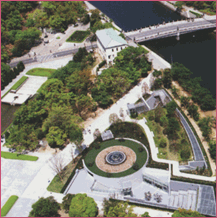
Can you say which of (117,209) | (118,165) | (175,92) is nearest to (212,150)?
(118,165)

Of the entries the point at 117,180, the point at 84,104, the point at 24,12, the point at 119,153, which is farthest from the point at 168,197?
the point at 24,12

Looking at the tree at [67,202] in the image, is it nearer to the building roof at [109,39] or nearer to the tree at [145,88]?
the tree at [145,88]

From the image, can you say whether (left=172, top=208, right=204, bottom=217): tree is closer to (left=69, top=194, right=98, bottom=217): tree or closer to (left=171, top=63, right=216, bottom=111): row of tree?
(left=69, top=194, right=98, bottom=217): tree

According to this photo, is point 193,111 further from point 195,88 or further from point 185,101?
point 195,88

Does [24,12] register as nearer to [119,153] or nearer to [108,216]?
[119,153]


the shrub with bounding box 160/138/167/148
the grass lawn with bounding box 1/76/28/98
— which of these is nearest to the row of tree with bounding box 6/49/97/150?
the grass lawn with bounding box 1/76/28/98
